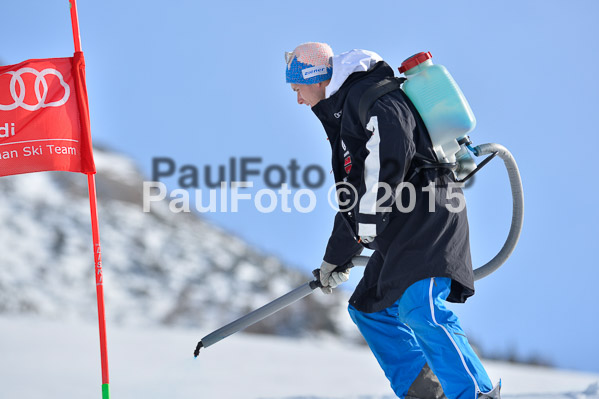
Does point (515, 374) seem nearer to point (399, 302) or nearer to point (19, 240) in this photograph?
point (399, 302)

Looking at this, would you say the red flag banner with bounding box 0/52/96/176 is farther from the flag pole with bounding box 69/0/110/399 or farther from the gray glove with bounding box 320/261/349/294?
the gray glove with bounding box 320/261/349/294

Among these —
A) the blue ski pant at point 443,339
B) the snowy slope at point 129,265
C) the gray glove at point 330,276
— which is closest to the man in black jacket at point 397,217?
the blue ski pant at point 443,339

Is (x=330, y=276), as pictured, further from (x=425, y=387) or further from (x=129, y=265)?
(x=129, y=265)

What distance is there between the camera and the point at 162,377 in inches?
206

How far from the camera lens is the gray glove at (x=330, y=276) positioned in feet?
11.6

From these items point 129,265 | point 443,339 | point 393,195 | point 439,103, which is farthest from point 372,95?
point 129,265

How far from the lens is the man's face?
10.6ft

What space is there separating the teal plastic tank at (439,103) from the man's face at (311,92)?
0.41 metres

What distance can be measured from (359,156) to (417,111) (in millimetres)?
307

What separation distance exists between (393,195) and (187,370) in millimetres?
3249

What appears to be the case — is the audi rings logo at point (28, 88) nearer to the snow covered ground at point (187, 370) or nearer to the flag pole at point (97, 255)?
the flag pole at point (97, 255)

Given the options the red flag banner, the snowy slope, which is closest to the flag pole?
the red flag banner

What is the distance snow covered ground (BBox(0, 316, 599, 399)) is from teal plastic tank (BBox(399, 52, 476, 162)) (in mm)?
1977

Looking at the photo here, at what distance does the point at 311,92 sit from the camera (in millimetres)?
3240
